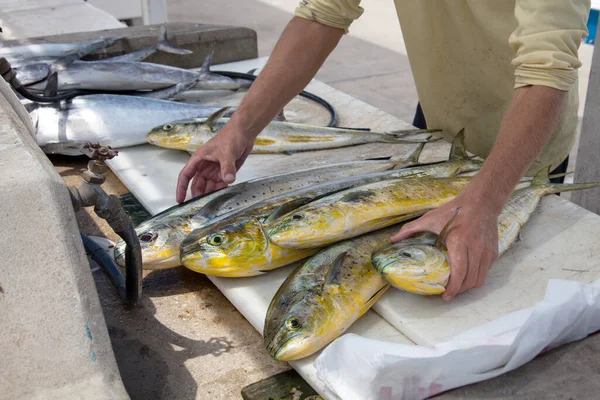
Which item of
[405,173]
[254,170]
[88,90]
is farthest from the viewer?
[88,90]

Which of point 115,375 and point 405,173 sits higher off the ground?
point 405,173

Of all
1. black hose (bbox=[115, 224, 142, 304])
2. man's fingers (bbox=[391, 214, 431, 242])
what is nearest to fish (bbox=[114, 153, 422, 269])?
black hose (bbox=[115, 224, 142, 304])

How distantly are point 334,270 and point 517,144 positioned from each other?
0.58 meters

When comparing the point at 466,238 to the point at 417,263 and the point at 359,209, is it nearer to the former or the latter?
the point at 417,263

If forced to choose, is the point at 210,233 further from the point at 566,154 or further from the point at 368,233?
the point at 566,154

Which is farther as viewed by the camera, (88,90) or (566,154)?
(88,90)

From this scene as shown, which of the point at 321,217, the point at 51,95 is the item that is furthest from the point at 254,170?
the point at 51,95

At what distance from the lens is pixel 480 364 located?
1.55 m

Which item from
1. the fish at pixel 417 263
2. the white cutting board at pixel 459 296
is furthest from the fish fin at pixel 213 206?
the fish at pixel 417 263

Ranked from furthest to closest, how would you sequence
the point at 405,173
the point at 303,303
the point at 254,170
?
the point at 254,170 → the point at 405,173 → the point at 303,303

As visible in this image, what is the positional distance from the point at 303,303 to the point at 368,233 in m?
0.40

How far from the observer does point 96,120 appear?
9.86 feet

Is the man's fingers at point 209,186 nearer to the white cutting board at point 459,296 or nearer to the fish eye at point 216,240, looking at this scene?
the white cutting board at point 459,296

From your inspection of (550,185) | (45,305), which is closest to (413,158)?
(550,185)
